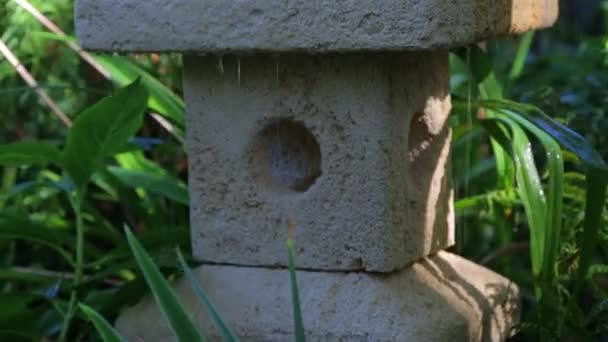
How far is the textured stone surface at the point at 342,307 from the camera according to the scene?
63.8 inches

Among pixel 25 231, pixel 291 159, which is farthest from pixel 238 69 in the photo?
pixel 25 231

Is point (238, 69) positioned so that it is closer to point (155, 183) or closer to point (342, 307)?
point (342, 307)

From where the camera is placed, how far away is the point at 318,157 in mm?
1785

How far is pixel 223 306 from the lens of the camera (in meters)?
1.70

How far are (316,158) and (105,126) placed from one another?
1.06 feet

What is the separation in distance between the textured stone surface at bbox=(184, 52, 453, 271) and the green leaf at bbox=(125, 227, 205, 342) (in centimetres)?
32

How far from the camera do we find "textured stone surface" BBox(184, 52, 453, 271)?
162cm

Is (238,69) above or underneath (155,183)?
above

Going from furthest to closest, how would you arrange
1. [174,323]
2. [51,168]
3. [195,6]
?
[51,168], [195,6], [174,323]

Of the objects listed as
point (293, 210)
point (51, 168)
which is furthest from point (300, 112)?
point (51, 168)

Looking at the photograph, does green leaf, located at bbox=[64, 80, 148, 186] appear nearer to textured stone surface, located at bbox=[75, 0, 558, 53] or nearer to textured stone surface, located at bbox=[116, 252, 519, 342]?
textured stone surface, located at bbox=[75, 0, 558, 53]

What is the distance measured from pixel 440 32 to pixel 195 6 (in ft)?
1.13

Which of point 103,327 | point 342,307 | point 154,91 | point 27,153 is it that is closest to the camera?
point 103,327

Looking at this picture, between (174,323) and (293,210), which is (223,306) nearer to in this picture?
(293,210)
